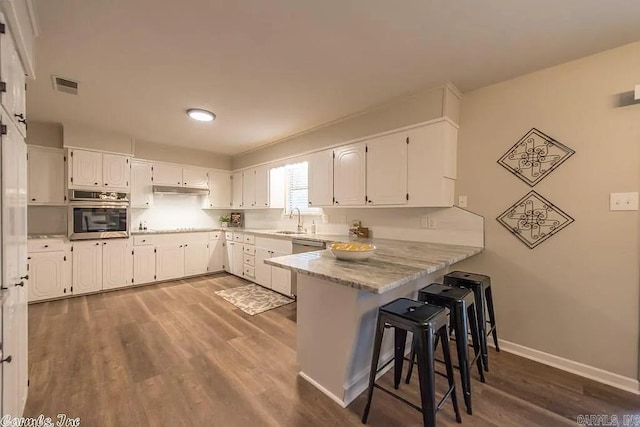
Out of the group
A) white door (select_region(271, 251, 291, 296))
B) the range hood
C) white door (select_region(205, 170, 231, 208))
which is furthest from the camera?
white door (select_region(205, 170, 231, 208))

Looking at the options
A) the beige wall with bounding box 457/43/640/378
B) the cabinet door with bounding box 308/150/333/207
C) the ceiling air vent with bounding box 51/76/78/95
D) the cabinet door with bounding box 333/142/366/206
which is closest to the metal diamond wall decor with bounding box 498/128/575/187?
the beige wall with bounding box 457/43/640/378

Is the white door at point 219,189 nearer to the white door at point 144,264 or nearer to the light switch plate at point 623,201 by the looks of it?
the white door at point 144,264

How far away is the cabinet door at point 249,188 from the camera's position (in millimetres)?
5055

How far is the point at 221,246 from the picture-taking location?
17.3 feet

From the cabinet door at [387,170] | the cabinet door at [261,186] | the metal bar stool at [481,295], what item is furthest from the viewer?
the cabinet door at [261,186]

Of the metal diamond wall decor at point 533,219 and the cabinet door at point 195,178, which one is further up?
the cabinet door at point 195,178

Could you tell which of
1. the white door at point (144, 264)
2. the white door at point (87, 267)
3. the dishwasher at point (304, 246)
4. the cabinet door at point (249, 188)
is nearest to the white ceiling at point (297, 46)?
the dishwasher at point (304, 246)

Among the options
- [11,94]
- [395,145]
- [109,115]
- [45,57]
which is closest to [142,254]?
[109,115]

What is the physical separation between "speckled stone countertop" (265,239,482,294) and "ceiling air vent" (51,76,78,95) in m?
2.64

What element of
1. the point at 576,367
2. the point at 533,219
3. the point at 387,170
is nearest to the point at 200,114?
the point at 387,170

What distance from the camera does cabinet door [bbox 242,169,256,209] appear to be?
16.6 ft

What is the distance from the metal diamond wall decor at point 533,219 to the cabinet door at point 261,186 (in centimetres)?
354

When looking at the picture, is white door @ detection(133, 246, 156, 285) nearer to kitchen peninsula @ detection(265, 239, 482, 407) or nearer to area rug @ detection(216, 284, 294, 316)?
area rug @ detection(216, 284, 294, 316)

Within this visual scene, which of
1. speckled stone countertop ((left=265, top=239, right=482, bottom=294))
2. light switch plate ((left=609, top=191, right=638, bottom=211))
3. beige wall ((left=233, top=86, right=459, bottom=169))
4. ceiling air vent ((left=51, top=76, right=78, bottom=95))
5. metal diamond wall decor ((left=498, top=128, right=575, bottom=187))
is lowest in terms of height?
speckled stone countertop ((left=265, top=239, right=482, bottom=294))
